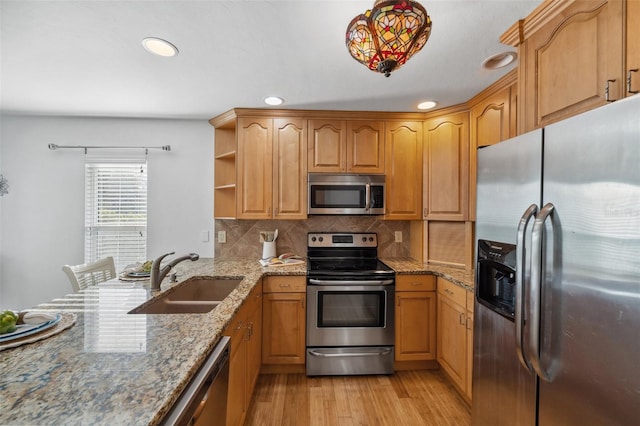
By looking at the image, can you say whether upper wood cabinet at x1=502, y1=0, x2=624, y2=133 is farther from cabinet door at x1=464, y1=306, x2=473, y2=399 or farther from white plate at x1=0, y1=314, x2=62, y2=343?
white plate at x1=0, y1=314, x2=62, y2=343

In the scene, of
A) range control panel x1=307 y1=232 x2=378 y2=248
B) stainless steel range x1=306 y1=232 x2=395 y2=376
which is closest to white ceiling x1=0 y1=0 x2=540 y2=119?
range control panel x1=307 y1=232 x2=378 y2=248

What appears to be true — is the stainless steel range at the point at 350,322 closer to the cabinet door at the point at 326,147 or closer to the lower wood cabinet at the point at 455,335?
the lower wood cabinet at the point at 455,335

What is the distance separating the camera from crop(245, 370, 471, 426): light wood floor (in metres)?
1.82

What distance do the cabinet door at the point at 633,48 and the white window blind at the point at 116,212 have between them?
134 inches

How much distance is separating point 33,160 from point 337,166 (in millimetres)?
3031

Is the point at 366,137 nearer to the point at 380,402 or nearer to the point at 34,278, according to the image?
the point at 380,402

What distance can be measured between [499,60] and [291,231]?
2.17 m

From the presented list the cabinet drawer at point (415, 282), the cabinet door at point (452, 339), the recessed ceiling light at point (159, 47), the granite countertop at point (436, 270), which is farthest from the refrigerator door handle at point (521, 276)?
the recessed ceiling light at point (159, 47)

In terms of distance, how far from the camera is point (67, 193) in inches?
110

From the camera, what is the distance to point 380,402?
1.98 meters

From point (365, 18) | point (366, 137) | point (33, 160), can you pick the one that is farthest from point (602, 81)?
point (33, 160)

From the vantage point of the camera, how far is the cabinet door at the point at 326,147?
2611mm

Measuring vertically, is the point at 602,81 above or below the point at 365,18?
below

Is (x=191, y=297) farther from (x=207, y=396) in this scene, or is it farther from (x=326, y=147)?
(x=326, y=147)
